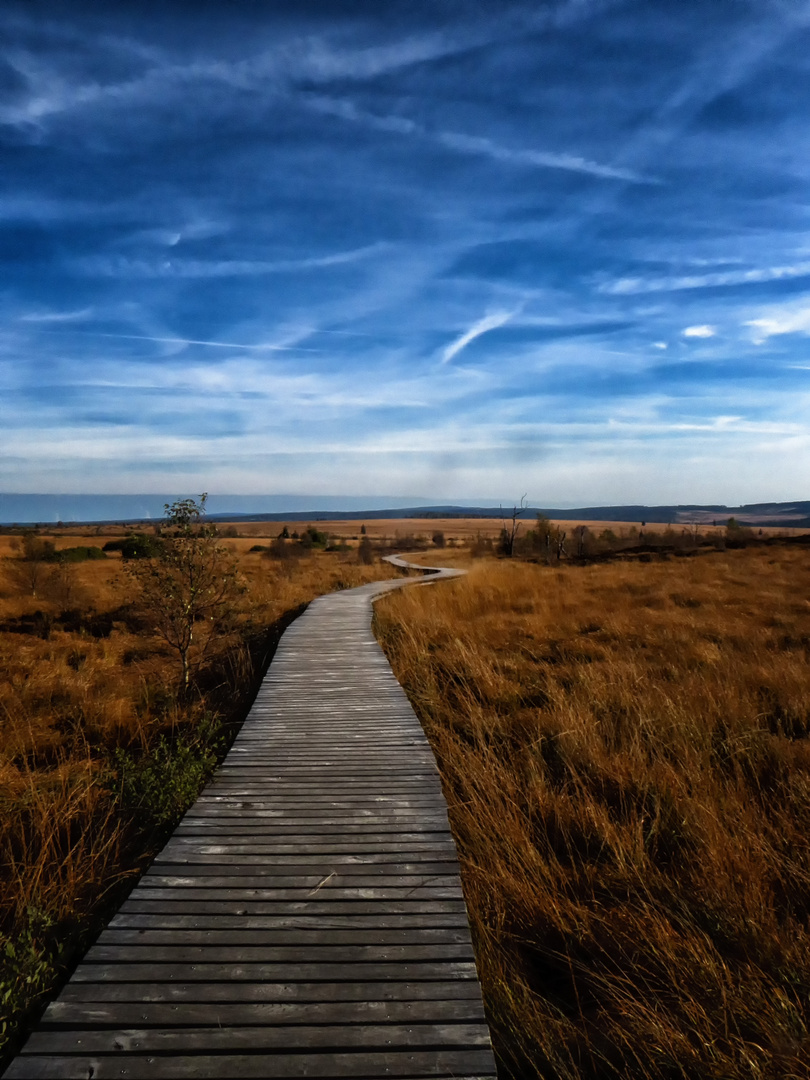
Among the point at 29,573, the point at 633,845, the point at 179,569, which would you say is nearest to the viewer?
the point at 633,845

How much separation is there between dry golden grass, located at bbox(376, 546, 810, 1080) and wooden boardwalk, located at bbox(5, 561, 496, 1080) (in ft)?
1.62

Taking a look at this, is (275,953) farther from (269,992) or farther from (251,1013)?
(251,1013)

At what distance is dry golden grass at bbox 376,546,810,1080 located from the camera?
102 inches

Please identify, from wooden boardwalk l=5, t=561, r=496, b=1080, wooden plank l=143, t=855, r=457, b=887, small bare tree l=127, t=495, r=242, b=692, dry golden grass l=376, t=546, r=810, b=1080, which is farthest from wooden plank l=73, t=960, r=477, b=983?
small bare tree l=127, t=495, r=242, b=692

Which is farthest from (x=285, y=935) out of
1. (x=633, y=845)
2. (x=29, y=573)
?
(x=29, y=573)

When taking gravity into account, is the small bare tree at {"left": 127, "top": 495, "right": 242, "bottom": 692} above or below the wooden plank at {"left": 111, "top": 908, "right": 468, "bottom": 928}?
above

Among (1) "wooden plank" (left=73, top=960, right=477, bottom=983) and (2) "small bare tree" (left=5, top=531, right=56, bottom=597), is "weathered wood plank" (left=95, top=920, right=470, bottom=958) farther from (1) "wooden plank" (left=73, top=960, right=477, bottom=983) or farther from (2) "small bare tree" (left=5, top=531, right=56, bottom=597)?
(2) "small bare tree" (left=5, top=531, right=56, bottom=597)

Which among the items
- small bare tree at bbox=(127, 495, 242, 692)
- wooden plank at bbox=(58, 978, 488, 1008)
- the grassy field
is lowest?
the grassy field

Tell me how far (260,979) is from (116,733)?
17.3 ft

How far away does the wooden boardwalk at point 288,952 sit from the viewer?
6.73 feet

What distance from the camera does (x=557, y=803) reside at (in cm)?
457

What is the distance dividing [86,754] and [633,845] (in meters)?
5.26

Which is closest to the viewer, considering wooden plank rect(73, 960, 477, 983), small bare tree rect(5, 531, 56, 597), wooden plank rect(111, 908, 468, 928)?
wooden plank rect(73, 960, 477, 983)

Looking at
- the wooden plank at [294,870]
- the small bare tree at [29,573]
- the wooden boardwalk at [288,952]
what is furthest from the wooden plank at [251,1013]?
the small bare tree at [29,573]
